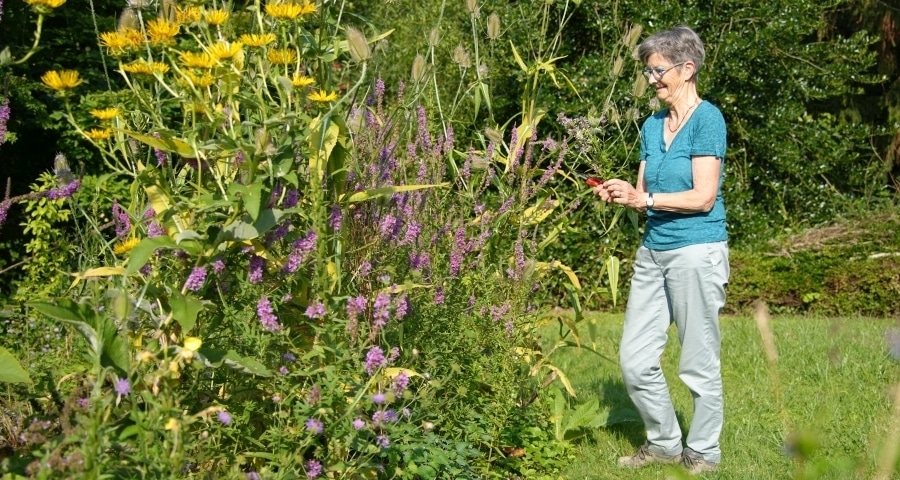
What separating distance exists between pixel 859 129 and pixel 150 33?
8.01 meters

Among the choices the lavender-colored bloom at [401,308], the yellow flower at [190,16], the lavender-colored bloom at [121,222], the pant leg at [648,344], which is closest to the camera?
the yellow flower at [190,16]

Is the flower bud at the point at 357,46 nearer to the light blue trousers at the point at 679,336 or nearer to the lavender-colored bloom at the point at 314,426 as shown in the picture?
the lavender-colored bloom at the point at 314,426

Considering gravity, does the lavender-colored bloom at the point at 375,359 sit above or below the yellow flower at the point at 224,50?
below

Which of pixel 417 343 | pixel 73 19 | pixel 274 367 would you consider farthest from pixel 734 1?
pixel 274 367

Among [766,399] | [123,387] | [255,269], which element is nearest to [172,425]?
[123,387]

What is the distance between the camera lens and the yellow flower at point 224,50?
7.57 feet

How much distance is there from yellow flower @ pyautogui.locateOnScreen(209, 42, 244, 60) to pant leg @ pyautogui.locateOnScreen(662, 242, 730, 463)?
1.76 metres

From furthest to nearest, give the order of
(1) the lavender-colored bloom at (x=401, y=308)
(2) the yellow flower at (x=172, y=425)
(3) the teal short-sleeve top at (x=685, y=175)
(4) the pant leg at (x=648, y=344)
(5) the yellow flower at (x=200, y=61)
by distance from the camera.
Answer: (4) the pant leg at (x=648, y=344) < (3) the teal short-sleeve top at (x=685, y=175) < (1) the lavender-colored bloom at (x=401, y=308) < (5) the yellow flower at (x=200, y=61) < (2) the yellow flower at (x=172, y=425)

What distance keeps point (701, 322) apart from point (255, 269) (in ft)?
5.42

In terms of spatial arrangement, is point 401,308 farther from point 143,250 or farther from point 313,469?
point 143,250

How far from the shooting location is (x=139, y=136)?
252 centimetres

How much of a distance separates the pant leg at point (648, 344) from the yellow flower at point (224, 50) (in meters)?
1.79

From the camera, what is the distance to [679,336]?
3.47 meters

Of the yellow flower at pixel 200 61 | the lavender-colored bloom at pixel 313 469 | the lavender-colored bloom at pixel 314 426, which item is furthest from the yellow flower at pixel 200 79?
the lavender-colored bloom at pixel 313 469
